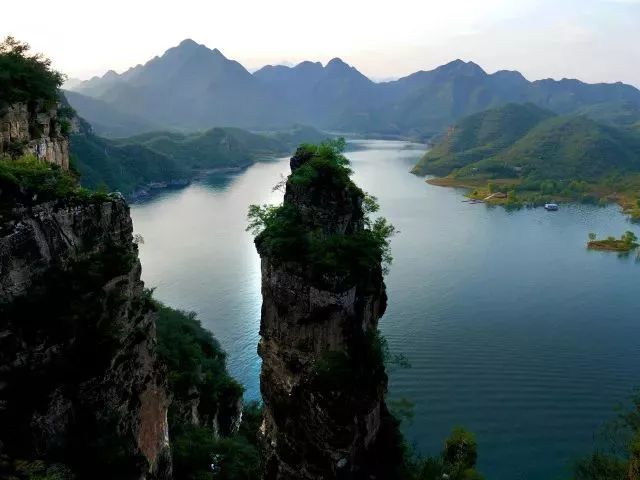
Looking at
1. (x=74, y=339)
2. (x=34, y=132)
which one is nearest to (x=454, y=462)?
(x=74, y=339)

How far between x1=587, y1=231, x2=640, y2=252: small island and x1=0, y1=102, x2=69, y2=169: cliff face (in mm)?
82799

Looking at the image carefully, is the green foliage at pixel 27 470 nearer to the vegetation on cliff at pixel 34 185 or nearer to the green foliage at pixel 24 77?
the vegetation on cliff at pixel 34 185

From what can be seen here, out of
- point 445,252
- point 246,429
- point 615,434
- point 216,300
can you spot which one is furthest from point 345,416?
point 445,252

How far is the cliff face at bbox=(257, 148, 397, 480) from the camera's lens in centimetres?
1950

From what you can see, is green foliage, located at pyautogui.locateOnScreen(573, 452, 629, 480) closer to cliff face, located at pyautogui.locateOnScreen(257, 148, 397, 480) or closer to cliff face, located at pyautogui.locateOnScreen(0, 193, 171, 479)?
cliff face, located at pyautogui.locateOnScreen(257, 148, 397, 480)

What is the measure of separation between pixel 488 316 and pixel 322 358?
41813mm

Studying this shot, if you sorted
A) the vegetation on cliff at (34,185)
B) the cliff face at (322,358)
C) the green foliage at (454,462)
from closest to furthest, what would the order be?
the vegetation on cliff at (34,185) → the cliff face at (322,358) → the green foliage at (454,462)

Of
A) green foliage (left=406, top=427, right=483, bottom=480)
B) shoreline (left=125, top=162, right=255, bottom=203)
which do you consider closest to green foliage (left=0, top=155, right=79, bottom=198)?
green foliage (left=406, top=427, right=483, bottom=480)

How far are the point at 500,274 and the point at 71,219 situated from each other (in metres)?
64.8

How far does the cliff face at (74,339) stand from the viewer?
13.6 meters

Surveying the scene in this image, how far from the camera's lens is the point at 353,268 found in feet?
64.4

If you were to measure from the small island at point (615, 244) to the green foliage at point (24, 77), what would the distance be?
83907 mm

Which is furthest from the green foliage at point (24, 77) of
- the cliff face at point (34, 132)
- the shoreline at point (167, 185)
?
the shoreline at point (167, 185)

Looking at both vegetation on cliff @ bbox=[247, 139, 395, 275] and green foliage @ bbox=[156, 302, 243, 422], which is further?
green foliage @ bbox=[156, 302, 243, 422]
